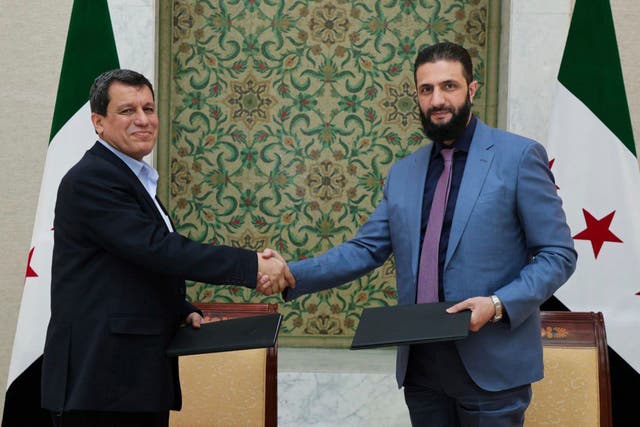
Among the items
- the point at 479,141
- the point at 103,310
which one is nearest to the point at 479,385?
the point at 479,141

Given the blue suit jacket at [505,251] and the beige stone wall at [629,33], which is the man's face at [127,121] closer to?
the blue suit jacket at [505,251]

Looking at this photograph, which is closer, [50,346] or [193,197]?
[50,346]

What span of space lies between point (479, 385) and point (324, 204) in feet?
7.66

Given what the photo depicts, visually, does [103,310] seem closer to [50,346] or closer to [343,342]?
[50,346]

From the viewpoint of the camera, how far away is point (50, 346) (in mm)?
2209

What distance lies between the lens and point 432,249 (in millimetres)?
2342

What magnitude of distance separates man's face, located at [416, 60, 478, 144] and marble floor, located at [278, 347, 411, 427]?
6.23 ft

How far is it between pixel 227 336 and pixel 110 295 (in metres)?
0.35

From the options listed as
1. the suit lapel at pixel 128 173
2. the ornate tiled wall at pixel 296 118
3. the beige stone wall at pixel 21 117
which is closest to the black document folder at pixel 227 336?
the suit lapel at pixel 128 173

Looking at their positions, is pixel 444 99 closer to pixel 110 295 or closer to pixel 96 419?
pixel 110 295

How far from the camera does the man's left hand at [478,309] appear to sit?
2.19 meters

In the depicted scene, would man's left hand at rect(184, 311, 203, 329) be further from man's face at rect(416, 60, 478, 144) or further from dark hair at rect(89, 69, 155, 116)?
man's face at rect(416, 60, 478, 144)

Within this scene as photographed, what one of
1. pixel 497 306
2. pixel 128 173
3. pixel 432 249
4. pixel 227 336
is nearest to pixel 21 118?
pixel 128 173

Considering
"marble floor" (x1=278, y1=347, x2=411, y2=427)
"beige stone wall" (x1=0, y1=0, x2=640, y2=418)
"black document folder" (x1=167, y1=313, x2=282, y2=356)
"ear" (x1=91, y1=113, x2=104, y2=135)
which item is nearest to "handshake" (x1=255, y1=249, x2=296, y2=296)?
"black document folder" (x1=167, y1=313, x2=282, y2=356)
